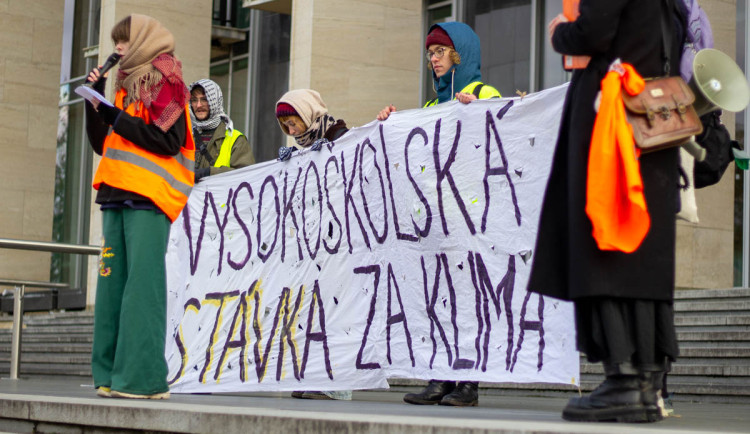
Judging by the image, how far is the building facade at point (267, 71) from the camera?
12.8m

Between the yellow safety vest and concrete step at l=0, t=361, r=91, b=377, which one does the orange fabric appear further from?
concrete step at l=0, t=361, r=91, b=377

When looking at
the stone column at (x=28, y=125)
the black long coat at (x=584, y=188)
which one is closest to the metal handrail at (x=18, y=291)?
the black long coat at (x=584, y=188)

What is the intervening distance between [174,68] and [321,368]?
1831 millimetres

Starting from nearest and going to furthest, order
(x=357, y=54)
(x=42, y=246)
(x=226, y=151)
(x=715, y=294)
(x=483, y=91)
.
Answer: (x=483, y=91) < (x=226, y=151) < (x=715, y=294) < (x=42, y=246) < (x=357, y=54)

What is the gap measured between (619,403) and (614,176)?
803 mm

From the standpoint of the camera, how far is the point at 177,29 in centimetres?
1630

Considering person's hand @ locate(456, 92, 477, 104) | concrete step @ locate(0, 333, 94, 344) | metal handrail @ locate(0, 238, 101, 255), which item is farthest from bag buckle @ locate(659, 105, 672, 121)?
concrete step @ locate(0, 333, 94, 344)

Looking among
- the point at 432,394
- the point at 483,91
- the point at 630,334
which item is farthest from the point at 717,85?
the point at 432,394

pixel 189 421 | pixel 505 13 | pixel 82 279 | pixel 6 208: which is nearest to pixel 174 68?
pixel 189 421

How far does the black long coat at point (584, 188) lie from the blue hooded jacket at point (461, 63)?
72.5 inches

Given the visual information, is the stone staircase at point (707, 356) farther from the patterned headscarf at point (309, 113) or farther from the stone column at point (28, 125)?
the stone column at point (28, 125)

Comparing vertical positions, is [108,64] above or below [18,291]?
above

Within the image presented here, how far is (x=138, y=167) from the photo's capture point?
237 inches

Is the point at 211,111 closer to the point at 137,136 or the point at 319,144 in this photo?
the point at 319,144
